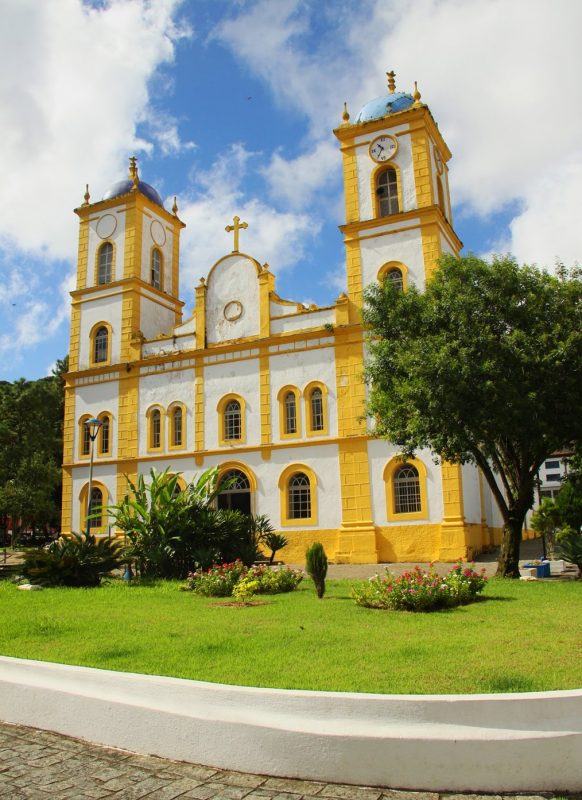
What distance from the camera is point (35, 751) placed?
5.09 meters

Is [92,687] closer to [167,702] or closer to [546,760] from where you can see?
[167,702]

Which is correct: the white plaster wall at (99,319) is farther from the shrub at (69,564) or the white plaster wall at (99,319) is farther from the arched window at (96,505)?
the shrub at (69,564)

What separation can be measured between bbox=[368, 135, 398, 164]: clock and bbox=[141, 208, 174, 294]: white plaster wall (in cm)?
1032

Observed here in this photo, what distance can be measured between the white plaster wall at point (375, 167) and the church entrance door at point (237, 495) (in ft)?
33.6

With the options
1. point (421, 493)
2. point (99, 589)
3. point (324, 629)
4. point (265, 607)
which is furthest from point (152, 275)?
point (324, 629)

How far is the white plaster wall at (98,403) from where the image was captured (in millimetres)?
27136

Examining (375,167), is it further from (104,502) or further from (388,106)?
(104,502)

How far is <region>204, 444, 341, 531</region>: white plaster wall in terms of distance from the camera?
74.0 ft

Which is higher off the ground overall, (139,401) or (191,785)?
(139,401)

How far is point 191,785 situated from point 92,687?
1469 mm

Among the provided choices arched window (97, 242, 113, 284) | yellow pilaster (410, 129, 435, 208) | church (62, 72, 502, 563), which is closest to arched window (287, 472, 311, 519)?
church (62, 72, 502, 563)

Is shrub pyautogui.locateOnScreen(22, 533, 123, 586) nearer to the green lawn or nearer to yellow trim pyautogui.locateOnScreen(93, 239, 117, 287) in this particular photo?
the green lawn

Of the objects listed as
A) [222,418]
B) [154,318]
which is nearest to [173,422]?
[222,418]

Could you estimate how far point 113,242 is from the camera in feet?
95.5
